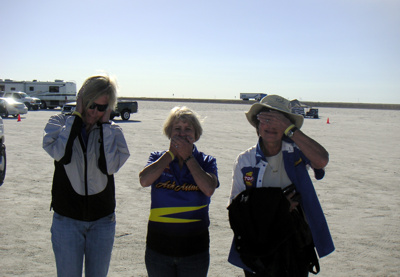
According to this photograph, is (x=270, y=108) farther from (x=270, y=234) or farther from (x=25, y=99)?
(x=25, y=99)

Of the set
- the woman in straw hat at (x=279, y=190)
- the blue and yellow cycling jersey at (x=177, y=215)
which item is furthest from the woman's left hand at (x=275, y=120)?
the blue and yellow cycling jersey at (x=177, y=215)

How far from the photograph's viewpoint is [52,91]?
39281 millimetres

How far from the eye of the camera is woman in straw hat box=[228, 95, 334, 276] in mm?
2242

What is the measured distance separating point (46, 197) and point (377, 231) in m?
5.16

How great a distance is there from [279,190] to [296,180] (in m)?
0.18

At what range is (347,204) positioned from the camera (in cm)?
663

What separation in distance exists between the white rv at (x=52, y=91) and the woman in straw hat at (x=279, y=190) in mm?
38517

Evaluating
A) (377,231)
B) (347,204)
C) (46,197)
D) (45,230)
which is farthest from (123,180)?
(377,231)

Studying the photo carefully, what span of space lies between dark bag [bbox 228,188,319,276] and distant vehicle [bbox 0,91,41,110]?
117 feet

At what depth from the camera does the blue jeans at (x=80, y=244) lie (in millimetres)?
2432

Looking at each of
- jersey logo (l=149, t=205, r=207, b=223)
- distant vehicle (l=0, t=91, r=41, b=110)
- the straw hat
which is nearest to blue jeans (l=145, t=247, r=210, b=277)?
jersey logo (l=149, t=205, r=207, b=223)

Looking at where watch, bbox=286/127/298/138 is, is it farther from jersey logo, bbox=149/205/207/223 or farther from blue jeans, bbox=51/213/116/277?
blue jeans, bbox=51/213/116/277

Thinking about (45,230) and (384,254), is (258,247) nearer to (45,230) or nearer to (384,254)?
(384,254)

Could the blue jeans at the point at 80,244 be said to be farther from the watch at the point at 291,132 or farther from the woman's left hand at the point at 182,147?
the watch at the point at 291,132
